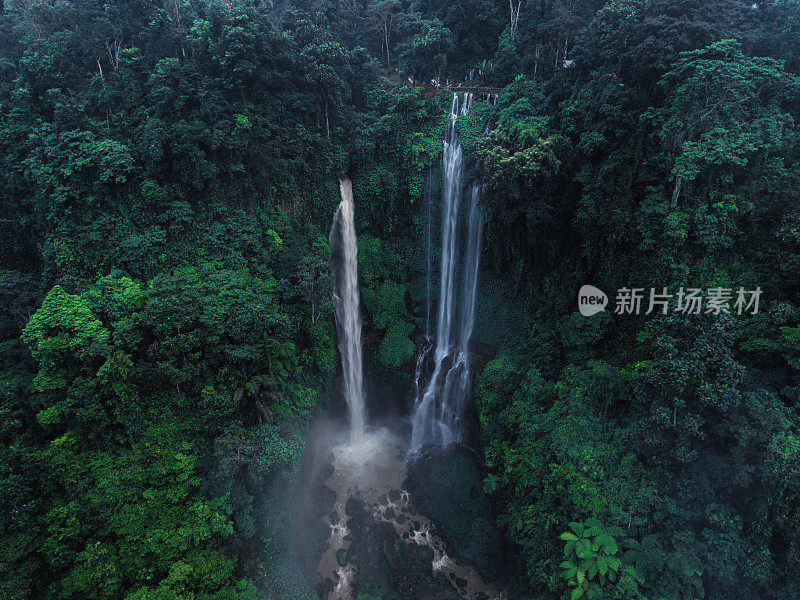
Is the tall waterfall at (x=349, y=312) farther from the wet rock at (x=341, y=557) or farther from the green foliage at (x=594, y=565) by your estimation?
the green foliage at (x=594, y=565)

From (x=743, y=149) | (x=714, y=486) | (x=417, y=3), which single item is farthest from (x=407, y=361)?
(x=417, y=3)

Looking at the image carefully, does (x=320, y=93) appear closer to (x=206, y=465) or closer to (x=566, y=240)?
(x=566, y=240)

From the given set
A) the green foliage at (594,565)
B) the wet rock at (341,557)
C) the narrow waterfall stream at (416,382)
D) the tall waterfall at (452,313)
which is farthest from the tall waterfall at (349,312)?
the green foliage at (594,565)

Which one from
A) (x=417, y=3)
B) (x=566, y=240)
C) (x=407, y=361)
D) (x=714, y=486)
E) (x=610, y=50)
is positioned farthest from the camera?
(x=417, y=3)

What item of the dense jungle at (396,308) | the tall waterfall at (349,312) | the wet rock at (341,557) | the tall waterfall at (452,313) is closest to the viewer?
the dense jungle at (396,308)

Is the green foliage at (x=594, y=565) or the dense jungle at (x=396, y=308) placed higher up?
the dense jungle at (x=396, y=308)

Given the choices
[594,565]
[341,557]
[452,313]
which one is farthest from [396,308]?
[594,565]
